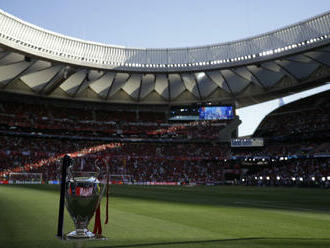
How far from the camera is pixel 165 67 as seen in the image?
180ft

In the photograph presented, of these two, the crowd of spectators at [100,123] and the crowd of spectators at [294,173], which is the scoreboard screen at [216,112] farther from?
the crowd of spectators at [294,173]

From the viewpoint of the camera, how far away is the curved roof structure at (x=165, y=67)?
45656 millimetres

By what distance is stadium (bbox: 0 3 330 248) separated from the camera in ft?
155

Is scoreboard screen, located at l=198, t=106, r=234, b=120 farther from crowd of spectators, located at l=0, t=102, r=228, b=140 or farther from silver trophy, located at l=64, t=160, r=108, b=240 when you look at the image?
silver trophy, located at l=64, t=160, r=108, b=240

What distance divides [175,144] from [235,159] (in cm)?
1141

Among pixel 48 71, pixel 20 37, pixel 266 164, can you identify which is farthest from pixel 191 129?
pixel 20 37

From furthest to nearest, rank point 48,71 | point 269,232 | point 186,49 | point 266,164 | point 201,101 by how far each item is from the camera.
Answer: point 201,101 → point 266,164 → point 186,49 → point 48,71 → point 269,232

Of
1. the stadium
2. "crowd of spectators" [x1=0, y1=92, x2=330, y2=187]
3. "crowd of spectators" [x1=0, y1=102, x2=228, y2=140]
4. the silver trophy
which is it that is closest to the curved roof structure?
the stadium

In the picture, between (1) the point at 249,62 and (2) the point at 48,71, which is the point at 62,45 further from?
(1) the point at 249,62

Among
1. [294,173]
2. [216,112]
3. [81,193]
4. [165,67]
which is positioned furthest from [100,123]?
[81,193]

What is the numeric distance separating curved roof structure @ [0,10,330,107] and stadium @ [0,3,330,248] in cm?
17

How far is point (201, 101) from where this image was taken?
215 ft

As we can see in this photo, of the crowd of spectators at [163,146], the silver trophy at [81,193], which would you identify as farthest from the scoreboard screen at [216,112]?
the silver trophy at [81,193]

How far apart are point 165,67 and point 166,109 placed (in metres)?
15.1
